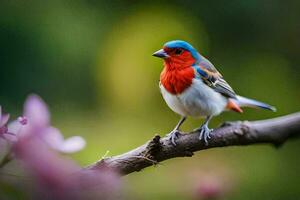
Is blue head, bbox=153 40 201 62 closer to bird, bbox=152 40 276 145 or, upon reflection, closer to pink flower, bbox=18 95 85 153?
bird, bbox=152 40 276 145

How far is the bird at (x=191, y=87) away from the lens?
1.47 metres

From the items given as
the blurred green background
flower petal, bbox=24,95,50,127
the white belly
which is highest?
the blurred green background

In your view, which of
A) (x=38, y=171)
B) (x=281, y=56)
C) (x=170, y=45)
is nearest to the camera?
(x=38, y=171)

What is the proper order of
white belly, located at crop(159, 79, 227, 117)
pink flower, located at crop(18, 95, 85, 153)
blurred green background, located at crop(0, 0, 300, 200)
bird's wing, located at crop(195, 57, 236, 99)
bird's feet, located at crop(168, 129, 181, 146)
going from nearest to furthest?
pink flower, located at crop(18, 95, 85, 153), bird's feet, located at crop(168, 129, 181, 146), white belly, located at crop(159, 79, 227, 117), bird's wing, located at crop(195, 57, 236, 99), blurred green background, located at crop(0, 0, 300, 200)

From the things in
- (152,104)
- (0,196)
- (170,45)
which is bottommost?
(0,196)

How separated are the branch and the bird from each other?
0.48 m

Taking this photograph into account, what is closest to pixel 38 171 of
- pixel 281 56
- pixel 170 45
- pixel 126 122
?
pixel 170 45

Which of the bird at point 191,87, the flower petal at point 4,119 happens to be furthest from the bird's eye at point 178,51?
the flower petal at point 4,119

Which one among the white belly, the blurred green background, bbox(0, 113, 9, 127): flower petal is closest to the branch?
bbox(0, 113, 9, 127): flower petal

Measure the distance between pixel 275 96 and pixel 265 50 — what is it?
15.1 inches

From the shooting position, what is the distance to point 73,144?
34cm

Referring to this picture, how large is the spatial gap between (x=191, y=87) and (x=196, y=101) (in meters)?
0.05

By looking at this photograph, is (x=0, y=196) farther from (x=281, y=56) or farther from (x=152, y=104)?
(x=281, y=56)

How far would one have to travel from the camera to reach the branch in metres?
0.71
